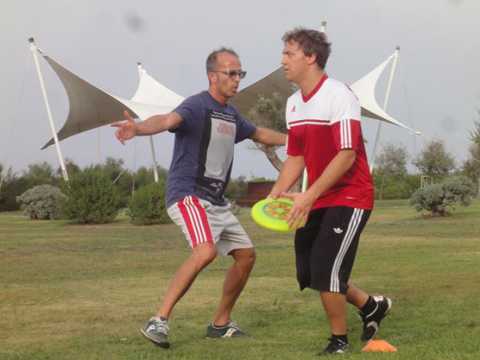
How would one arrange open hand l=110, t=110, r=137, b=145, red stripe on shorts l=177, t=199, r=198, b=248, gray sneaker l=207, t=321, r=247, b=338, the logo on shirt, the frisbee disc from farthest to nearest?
gray sneaker l=207, t=321, r=247, b=338 < the logo on shirt < red stripe on shorts l=177, t=199, r=198, b=248 < open hand l=110, t=110, r=137, b=145 < the frisbee disc

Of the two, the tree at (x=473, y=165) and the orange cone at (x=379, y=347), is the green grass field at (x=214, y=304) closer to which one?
the orange cone at (x=379, y=347)

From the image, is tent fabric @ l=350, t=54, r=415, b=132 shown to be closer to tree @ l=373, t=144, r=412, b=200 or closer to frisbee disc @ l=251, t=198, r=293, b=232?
tree @ l=373, t=144, r=412, b=200

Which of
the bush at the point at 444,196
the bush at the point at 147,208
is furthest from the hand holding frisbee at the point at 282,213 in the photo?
the bush at the point at 444,196

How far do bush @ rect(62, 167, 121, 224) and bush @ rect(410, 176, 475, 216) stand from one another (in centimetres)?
917

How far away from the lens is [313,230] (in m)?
4.85

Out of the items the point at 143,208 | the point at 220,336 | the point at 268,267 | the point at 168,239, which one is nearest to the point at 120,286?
the point at 268,267

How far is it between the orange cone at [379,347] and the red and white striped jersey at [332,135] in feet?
2.55

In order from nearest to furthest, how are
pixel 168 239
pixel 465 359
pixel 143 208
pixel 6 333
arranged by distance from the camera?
1. pixel 465 359
2. pixel 6 333
3. pixel 168 239
4. pixel 143 208

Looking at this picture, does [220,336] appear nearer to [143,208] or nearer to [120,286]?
[120,286]

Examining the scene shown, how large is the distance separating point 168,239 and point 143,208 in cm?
709

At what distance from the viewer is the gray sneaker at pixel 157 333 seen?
16.0ft

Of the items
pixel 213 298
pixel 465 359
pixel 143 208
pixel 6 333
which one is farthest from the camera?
pixel 143 208

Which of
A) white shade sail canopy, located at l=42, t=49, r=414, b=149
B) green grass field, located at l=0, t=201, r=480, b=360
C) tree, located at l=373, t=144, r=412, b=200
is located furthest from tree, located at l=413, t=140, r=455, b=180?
green grass field, located at l=0, t=201, r=480, b=360

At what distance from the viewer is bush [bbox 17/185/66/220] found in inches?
1192
